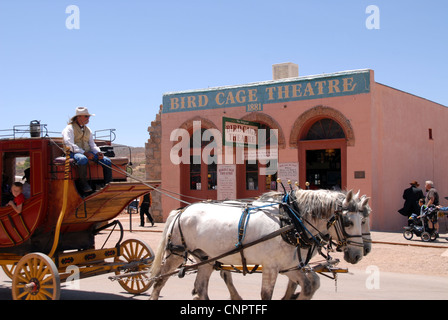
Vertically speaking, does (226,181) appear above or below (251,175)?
below

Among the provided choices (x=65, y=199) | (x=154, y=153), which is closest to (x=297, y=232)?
(x=65, y=199)

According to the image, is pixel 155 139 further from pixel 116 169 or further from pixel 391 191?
pixel 116 169

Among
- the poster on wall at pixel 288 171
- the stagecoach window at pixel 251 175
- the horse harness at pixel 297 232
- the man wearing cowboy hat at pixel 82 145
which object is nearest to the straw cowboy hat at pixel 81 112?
the man wearing cowboy hat at pixel 82 145

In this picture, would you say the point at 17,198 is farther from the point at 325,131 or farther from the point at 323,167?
the point at 323,167

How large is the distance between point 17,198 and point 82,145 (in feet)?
4.27

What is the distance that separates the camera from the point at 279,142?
64.0 ft

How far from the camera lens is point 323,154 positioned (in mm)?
20359

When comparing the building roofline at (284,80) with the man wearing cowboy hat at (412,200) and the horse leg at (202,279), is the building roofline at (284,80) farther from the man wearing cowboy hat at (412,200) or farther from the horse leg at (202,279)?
the horse leg at (202,279)

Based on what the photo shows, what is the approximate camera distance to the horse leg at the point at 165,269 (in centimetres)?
692

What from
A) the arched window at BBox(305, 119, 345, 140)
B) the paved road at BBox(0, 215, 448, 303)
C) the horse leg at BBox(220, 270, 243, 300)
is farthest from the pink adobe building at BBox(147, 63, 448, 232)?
the horse leg at BBox(220, 270, 243, 300)

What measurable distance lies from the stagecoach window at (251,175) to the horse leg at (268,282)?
46.8 feet

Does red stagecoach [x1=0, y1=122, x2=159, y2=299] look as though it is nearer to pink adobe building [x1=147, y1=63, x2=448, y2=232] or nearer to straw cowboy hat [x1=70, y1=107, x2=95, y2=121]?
straw cowboy hat [x1=70, y1=107, x2=95, y2=121]

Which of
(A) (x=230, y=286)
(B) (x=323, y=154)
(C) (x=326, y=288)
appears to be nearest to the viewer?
(A) (x=230, y=286)
